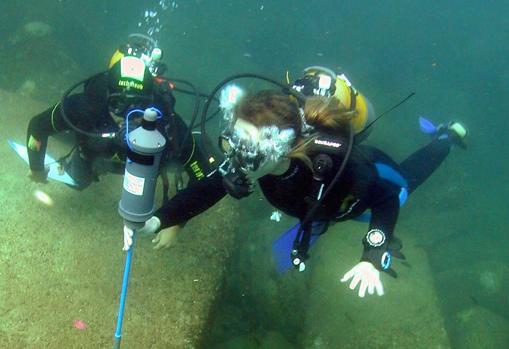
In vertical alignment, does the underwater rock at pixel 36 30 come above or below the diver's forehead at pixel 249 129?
below

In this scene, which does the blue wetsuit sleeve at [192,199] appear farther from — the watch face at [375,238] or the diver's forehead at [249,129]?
the watch face at [375,238]

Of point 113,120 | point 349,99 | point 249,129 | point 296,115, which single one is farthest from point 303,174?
point 113,120

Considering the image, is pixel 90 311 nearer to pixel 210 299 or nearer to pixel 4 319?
pixel 4 319

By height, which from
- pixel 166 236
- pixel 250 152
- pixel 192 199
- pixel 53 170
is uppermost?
pixel 250 152

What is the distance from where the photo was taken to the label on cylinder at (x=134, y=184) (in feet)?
7.66

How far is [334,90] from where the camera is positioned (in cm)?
413

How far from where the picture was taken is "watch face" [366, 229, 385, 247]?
2914 mm

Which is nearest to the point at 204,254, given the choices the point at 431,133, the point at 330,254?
the point at 330,254

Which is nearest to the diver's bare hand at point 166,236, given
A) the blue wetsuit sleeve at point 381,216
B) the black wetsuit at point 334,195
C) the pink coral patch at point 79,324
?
the black wetsuit at point 334,195

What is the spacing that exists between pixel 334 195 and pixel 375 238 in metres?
A: 0.43

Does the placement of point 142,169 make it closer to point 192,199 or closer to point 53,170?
point 192,199

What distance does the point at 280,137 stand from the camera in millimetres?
2508

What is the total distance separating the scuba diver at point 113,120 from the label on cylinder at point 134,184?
1.02 metres

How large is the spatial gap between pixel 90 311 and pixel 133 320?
0.42 meters
